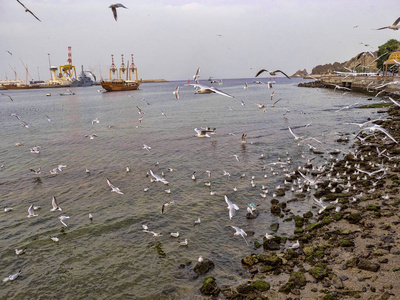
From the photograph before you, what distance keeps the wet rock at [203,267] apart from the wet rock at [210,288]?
85cm

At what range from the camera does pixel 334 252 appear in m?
10.4

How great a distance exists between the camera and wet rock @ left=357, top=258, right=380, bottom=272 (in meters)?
8.98

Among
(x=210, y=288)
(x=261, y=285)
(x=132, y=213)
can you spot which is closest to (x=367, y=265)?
(x=261, y=285)

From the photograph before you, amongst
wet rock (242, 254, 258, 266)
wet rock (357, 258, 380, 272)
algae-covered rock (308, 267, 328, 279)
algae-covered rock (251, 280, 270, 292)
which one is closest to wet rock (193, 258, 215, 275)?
wet rock (242, 254, 258, 266)

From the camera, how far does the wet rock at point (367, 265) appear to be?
8984mm

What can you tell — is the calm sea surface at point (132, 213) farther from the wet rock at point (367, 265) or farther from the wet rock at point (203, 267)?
the wet rock at point (367, 265)

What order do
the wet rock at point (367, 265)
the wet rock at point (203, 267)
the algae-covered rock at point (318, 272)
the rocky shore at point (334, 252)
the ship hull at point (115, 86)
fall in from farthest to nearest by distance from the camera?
the ship hull at point (115, 86), the wet rock at point (203, 267), the algae-covered rock at point (318, 272), the wet rock at point (367, 265), the rocky shore at point (334, 252)

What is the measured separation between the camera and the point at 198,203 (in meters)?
16.1

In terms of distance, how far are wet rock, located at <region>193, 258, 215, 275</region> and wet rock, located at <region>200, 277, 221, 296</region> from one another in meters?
0.85

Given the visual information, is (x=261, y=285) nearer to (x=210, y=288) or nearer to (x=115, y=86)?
(x=210, y=288)

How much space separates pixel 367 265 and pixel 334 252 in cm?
131

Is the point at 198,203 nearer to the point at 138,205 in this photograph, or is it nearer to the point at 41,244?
the point at 138,205

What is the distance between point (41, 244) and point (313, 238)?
12.1 meters

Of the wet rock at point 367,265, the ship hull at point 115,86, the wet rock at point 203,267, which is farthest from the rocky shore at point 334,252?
the ship hull at point 115,86
